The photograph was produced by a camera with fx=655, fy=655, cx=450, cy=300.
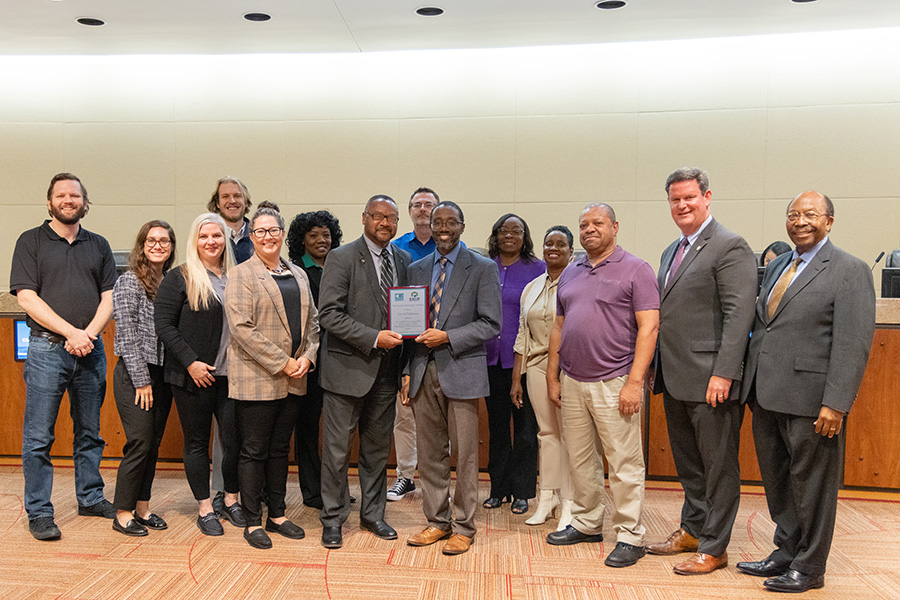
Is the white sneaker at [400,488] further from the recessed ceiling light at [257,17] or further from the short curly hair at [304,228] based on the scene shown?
the recessed ceiling light at [257,17]

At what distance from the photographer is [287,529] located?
3.33 m

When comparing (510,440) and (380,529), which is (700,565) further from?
(380,529)

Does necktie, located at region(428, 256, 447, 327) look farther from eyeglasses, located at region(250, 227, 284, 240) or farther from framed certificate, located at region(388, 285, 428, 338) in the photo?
eyeglasses, located at region(250, 227, 284, 240)

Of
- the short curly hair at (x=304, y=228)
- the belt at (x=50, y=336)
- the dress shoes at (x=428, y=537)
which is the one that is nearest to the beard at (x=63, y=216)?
the belt at (x=50, y=336)

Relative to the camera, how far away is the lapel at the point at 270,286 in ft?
10.5

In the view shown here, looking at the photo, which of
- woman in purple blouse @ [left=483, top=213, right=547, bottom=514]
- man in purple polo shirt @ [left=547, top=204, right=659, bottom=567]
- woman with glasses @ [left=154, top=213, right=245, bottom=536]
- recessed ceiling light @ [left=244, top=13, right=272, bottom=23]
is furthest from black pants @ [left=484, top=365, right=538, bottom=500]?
recessed ceiling light @ [left=244, top=13, right=272, bottom=23]

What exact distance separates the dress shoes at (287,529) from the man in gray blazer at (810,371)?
7.16 feet

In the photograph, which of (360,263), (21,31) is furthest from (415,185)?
(21,31)

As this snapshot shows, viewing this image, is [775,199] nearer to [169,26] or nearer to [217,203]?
[217,203]

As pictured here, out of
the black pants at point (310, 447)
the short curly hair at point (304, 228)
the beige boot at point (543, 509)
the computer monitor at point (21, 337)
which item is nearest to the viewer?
the beige boot at point (543, 509)

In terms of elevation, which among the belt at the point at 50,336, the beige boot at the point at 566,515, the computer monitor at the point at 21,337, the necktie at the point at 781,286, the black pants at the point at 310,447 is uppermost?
the necktie at the point at 781,286

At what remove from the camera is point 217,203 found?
162 inches

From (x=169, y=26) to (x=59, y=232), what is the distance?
295 centimetres

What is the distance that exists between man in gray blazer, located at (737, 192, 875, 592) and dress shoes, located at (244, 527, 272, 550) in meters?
2.28
